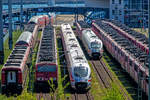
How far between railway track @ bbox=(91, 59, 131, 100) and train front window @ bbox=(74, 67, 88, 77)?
4142 mm

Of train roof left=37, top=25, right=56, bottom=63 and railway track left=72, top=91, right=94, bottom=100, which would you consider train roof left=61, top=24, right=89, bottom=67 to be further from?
railway track left=72, top=91, right=94, bottom=100

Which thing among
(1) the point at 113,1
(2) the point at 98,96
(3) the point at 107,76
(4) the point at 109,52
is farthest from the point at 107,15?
(2) the point at 98,96

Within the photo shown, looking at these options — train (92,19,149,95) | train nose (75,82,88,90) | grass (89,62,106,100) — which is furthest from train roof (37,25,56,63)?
train (92,19,149,95)

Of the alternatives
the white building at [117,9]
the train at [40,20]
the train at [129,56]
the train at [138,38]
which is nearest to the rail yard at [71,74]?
the train at [129,56]

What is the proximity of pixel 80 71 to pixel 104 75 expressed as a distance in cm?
890

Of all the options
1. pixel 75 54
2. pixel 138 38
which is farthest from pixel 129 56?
pixel 138 38

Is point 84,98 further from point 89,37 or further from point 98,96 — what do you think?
point 89,37

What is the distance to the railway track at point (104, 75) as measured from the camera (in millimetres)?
37231

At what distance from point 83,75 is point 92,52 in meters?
14.9

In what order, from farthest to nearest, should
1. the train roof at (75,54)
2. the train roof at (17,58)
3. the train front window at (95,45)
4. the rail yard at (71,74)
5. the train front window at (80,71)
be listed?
1. the train front window at (95,45)
2. the train roof at (75,54)
3. the train front window at (80,71)
4. the train roof at (17,58)
5. the rail yard at (71,74)

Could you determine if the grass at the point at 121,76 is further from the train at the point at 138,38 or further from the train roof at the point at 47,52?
the train roof at the point at 47,52

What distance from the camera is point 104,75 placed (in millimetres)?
42000

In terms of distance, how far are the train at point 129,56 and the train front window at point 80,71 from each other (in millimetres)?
4776

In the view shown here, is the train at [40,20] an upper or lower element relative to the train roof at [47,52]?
upper
